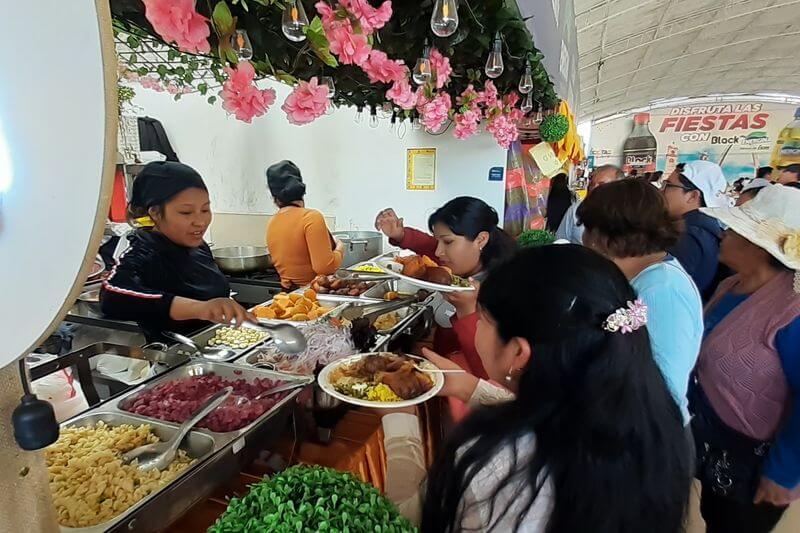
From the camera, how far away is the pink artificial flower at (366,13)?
131 cm

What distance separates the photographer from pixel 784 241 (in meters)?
1.59

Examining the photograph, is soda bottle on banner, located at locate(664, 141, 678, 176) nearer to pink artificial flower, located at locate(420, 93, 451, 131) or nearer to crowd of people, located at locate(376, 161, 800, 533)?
pink artificial flower, located at locate(420, 93, 451, 131)

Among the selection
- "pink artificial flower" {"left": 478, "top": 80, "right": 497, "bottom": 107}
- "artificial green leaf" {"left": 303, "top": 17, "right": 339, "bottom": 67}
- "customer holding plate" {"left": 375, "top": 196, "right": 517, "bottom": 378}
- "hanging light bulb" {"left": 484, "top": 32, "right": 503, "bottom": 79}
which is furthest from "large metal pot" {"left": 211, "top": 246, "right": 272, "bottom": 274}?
"artificial green leaf" {"left": 303, "top": 17, "right": 339, "bottom": 67}

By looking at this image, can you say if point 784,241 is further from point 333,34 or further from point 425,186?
point 425,186

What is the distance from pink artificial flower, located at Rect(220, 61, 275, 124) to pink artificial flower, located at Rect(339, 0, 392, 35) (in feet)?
1.24

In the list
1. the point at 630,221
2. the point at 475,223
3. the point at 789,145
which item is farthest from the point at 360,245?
the point at 789,145

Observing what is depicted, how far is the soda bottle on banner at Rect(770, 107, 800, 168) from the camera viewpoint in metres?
12.3

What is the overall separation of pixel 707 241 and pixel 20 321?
3041 mm

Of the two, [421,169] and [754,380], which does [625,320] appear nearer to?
[754,380]

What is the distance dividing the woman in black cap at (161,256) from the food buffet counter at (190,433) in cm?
20

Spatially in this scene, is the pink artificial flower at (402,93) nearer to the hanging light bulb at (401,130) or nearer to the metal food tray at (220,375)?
the metal food tray at (220,375)

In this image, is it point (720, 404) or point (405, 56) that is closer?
point (720, 404)

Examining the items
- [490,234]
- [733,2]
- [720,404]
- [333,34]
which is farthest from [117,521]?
[733,2]

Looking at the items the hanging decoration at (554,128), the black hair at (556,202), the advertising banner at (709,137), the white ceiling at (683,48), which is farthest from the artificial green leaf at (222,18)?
the advertising banner at (709,137)
